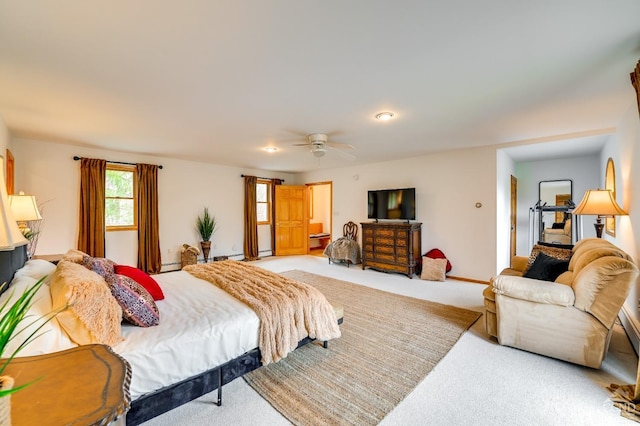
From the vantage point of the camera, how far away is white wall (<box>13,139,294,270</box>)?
4301 mm

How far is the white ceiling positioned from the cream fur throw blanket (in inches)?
71.9

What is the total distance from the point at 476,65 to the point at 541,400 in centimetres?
249

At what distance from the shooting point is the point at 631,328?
270 centimetres

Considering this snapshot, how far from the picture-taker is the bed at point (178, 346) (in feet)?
5.10

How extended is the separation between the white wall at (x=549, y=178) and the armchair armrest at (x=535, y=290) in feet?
13.3

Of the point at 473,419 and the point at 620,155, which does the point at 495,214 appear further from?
the point at 473,419

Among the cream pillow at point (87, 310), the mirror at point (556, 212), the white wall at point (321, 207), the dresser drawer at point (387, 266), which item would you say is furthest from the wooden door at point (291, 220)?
the cream pillow at point (87, 310)

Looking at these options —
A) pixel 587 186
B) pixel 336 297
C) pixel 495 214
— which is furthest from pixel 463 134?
pixel 587 186

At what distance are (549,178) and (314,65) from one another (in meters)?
6.01

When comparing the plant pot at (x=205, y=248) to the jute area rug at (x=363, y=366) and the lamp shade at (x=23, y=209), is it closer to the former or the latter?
the lamp shade at (x=23, y=209)

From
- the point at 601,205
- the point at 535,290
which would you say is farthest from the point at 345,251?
the point at 601,205

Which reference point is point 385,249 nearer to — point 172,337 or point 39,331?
point 172,337

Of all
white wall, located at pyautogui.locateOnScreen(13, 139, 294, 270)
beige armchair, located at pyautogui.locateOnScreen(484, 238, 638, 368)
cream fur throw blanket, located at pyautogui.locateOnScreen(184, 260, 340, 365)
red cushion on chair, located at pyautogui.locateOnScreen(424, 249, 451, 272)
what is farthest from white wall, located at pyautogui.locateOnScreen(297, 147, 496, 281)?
white wall, located at pyautogui.locateOnScreen(13, 139, 294, 270)

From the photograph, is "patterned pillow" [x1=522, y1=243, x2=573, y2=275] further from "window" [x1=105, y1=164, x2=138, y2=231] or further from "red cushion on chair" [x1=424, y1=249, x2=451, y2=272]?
"window" [x1=105, y1=164, x2=138, y2=231]
